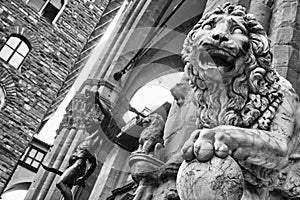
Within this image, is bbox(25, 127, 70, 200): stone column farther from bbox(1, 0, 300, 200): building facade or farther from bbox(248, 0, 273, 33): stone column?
bbox(248, 0, 273, 33): stone column

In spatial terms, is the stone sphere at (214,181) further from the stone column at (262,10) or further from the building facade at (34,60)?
the building facade at (34,60)

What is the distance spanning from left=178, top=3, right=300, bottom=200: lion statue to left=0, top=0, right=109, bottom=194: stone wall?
13.0 meters

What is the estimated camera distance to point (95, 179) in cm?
1020

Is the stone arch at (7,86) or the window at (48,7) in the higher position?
the window at (48,7)

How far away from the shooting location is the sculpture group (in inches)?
64.0

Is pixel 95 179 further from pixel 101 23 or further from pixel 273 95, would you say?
pixel 101 23

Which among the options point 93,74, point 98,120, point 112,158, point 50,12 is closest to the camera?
point 112,158

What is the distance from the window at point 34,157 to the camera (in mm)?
18438

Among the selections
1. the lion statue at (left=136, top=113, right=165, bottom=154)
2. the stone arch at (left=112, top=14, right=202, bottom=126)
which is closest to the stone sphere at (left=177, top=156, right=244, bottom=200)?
the lion statue at (left=136, top=113, right=165, bottom=154)

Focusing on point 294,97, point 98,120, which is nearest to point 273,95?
point 294,97

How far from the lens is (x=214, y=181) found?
1469 mm

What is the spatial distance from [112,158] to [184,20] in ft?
14.2

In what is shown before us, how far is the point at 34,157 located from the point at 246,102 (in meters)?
17.6

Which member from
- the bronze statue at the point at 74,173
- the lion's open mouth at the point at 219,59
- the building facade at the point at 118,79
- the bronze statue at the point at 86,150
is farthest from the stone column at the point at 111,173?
the lion's open mouth at the point at 219,59
